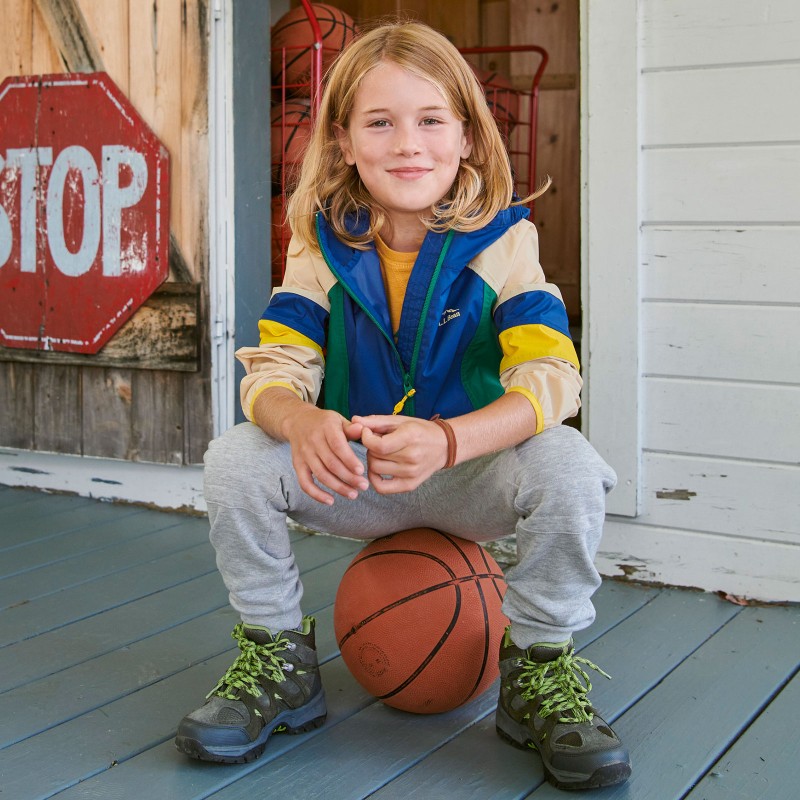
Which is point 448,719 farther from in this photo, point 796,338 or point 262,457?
point 796,338

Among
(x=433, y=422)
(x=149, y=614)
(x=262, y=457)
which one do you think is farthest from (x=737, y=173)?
(x=149, y=614)

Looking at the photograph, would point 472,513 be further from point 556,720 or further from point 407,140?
point 407,140

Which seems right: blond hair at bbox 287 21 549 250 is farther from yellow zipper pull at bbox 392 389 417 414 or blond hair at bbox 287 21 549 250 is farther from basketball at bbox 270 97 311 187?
basketball at bbox 270 97 311 187

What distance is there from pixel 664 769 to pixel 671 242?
1.31 m

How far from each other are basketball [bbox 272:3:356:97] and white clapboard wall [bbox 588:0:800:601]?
1199 mm

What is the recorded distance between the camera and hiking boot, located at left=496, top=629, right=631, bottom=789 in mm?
1671

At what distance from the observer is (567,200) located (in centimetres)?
511

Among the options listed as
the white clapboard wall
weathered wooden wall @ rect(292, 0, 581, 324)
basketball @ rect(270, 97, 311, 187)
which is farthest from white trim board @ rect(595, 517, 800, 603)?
weathered wooden wall @ rect(292, 0, 581, 324)

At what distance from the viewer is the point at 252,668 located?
1.87 metres

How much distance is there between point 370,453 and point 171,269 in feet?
5.57

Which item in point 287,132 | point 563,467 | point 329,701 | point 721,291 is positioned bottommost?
point 329,701

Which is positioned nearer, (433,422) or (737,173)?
(433,422)

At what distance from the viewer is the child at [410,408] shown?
1.72 meters

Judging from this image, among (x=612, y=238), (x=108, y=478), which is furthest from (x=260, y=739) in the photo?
(x=108, y=478)
